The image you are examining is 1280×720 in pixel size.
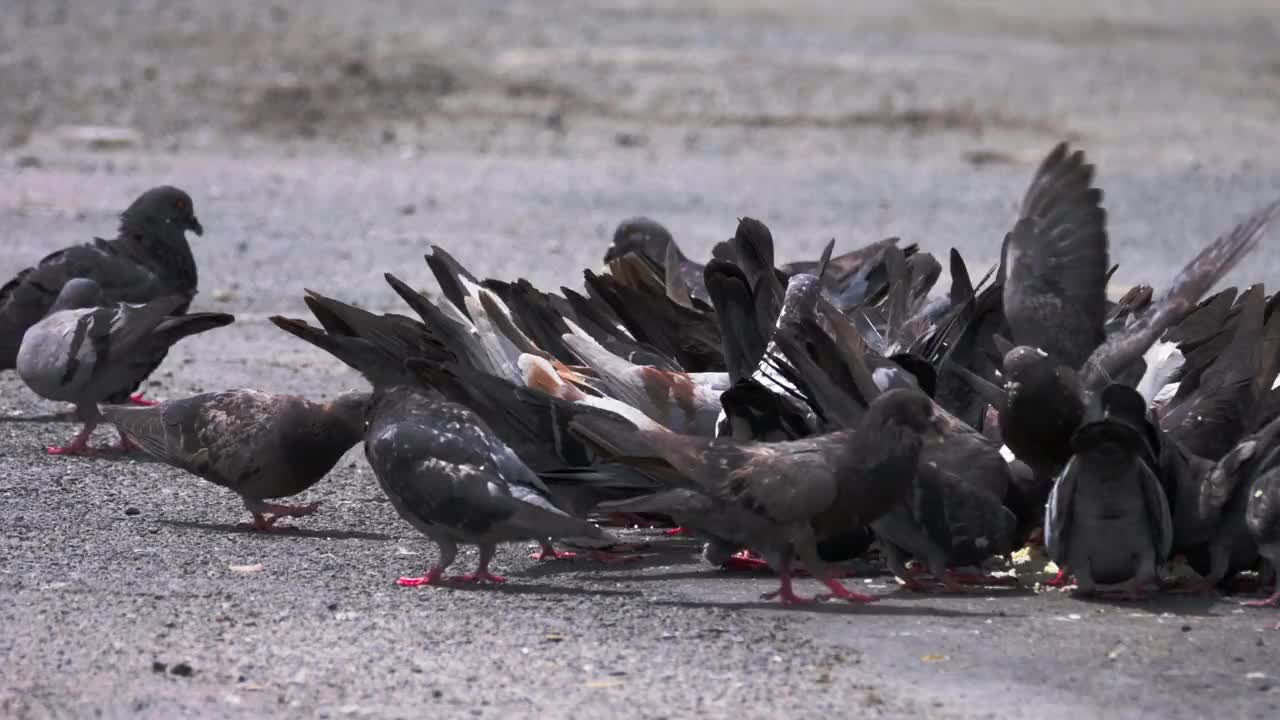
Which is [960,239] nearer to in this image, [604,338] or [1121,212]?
Result: [1121,212]

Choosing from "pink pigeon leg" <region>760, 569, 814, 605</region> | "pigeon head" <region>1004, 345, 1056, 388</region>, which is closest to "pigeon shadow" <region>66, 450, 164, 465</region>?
"pink pigeon leg" <region>760, 569, 814, 605</region>

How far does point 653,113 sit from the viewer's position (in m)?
22.1

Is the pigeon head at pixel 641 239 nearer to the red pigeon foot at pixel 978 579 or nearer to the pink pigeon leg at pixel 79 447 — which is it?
the pink pigeon leg at pixel 79 447

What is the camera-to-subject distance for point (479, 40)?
28.8 m

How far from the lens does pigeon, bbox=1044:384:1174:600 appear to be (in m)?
5.90

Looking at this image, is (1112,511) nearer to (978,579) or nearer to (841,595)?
(978,579)

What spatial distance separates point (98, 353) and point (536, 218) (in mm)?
7466

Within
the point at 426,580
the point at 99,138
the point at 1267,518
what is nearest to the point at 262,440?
the point at 426,580

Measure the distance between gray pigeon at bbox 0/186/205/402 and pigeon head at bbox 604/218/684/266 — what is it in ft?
7.47

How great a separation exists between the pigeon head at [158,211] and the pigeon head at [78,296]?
3.51 ft

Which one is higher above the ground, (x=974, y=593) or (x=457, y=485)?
(x=457, y=485)

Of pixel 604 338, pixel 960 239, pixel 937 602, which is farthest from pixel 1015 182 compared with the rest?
pixel 937 602

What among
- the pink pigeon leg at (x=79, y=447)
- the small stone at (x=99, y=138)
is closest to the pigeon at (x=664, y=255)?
the pink pigeon leg at (x=79, y=447)

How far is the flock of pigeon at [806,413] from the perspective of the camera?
19.7 ft
